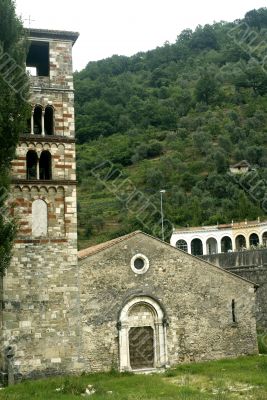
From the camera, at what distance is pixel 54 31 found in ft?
71.2

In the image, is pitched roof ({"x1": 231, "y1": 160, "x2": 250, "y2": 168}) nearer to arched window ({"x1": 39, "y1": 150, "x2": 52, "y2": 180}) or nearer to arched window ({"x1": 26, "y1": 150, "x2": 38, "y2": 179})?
arched window ({"x1": 39, "y1": 150, "x2": 52, "y2": 180})

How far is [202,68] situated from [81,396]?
104583 mm

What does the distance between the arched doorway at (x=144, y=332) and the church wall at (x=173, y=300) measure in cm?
29

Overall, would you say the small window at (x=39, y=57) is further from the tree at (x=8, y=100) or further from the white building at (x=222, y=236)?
the white building at (x=222, y=236)

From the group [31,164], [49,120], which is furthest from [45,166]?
[49,120]

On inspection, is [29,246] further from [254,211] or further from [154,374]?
[254,211]

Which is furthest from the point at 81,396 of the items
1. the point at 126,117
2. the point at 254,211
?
the point at 126,117

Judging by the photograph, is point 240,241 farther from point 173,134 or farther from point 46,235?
point 46,235

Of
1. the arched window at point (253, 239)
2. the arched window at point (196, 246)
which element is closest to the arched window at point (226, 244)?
the arched window at point (253, 239)

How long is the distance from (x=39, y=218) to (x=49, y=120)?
418cm

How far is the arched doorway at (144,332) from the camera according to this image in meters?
21.7

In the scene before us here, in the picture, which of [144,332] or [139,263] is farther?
[139,263]

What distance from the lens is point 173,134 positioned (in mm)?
90562

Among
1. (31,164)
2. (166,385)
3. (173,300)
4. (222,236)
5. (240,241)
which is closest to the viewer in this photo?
(166,385)
